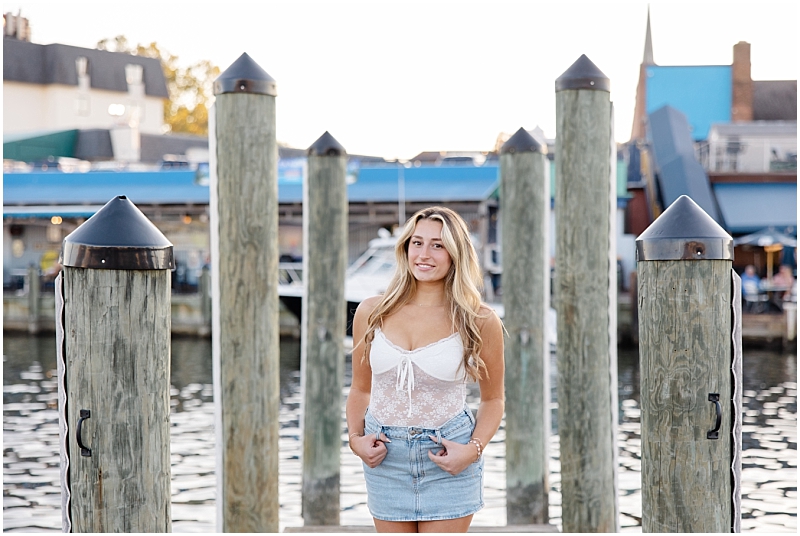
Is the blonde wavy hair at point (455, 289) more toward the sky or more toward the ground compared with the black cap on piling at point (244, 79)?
more toward the ground

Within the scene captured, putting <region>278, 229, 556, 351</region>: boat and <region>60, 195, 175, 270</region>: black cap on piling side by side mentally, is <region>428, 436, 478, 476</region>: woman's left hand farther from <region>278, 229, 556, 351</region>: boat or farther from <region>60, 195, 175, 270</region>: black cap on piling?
<region>278, 229, 556, 351</region>: boat

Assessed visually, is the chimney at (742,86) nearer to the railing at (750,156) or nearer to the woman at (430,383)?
the railing at (750,156)

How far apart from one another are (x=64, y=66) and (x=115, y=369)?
54174 mm

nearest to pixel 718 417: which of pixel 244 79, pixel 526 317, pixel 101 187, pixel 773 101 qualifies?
pixel 244 79

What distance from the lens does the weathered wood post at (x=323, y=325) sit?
721 cm

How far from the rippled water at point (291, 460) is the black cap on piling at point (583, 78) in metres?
4.25

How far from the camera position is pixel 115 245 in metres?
3.23

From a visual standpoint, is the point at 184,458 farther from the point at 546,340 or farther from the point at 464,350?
the point at 464,350

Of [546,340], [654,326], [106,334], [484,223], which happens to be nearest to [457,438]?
[654,326]

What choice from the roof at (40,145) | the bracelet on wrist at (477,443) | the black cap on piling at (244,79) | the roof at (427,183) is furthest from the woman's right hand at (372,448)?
the roof at (40,145)

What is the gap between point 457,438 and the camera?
355 centimetres

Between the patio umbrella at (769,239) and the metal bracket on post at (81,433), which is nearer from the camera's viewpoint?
the metal bracket on post at (81,433)

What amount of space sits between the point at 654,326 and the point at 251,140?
9.19ft

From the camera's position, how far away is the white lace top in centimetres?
349
